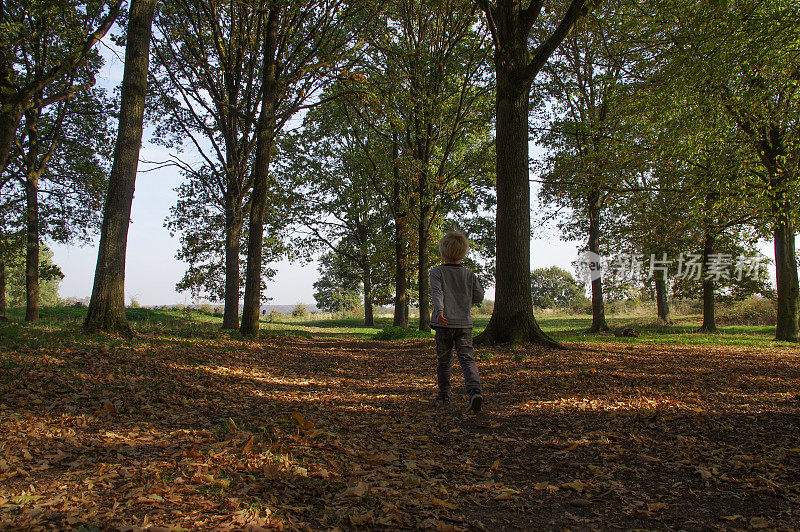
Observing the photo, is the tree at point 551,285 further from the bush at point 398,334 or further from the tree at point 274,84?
the tree at point 274,84

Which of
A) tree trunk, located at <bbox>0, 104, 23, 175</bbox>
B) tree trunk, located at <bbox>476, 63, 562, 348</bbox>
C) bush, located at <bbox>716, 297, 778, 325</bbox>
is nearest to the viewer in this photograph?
tree trunk, located at <bbox>476, 63, 562, 348</bbox>

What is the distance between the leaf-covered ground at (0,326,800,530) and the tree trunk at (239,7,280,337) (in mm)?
6090

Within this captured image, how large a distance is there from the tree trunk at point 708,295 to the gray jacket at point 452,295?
754 inches

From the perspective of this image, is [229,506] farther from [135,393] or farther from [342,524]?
[135,393]

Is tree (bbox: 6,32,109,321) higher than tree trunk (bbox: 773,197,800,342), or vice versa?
tree (bbox: 6,32,109,321)

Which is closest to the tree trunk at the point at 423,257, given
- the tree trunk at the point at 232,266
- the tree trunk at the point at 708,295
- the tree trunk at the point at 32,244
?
the tree trunk at the point at 232,266

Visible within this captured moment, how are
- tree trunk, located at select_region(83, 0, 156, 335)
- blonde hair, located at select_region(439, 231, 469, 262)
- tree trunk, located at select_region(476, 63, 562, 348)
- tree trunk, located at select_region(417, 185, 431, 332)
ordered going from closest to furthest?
blonde hair, located at select_region(439, 231, 469, 262) < tree trunk, located at select_region(83, 0, 156, 335) < tree trunk, located at select_region(476, 63, 562, 348) < tree trunk, located at select_region(417, 185, 431, 332)

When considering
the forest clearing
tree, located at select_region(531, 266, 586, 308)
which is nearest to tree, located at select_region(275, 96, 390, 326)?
the forest clearing

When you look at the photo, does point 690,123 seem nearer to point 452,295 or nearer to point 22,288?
point 452,295

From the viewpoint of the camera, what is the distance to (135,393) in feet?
15.8

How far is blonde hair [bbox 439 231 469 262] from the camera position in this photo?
5395 millimetres

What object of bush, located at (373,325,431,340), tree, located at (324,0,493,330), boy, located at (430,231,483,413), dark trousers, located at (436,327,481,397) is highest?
tree, located at (324,0,493,330)

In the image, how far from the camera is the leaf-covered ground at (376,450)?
2.58 metres

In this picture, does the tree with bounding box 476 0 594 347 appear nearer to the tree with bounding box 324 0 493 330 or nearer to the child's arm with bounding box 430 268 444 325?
the child's arm with bounding box 430 268 444 325
